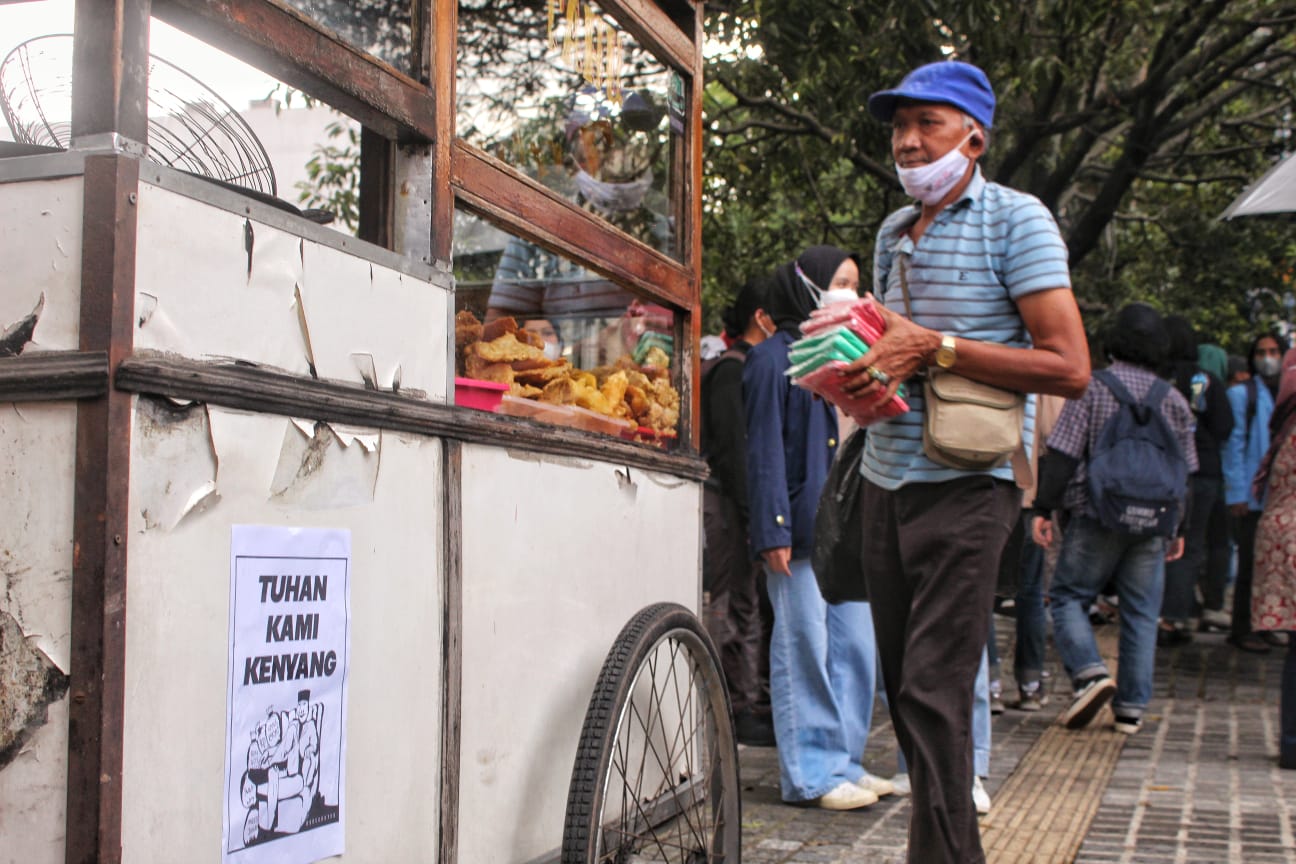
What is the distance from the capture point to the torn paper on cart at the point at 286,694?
1998 millimetres

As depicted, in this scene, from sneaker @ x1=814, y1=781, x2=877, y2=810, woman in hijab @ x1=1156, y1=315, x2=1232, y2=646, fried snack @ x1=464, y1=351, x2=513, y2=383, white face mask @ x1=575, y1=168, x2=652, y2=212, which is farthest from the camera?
woman in hijab @ x1=1156, y1=315, x2=1232, y2=646

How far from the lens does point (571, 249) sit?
3.31 meters

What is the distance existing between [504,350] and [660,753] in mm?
1127

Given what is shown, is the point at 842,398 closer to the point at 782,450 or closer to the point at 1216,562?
the point at 782,450

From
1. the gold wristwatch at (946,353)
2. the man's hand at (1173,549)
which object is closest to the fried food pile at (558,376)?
the gold wristwatch at (946,353)

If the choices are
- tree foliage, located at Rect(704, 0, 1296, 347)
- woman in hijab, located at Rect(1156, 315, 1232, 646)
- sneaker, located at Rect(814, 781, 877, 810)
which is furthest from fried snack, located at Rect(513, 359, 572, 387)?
woman in hijab, located at Rect(1156, 315, 1232, 646)

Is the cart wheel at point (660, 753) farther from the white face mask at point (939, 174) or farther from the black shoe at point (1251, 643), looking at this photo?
the black shoe at point (1251, 643)

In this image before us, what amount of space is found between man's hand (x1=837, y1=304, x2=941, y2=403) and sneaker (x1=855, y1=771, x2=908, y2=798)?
93.9 inches

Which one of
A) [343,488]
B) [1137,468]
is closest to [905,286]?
[343,488]

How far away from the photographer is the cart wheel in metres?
2.68

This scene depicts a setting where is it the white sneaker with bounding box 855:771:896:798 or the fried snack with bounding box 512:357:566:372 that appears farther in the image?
the white sneaker with bounding box 855:771:896:798

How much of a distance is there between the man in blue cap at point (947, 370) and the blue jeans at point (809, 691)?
1588mm

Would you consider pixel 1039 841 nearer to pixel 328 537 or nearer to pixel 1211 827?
pixel 1211 827

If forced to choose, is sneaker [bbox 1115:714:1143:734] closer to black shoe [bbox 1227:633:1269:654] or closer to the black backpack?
the black backpack
